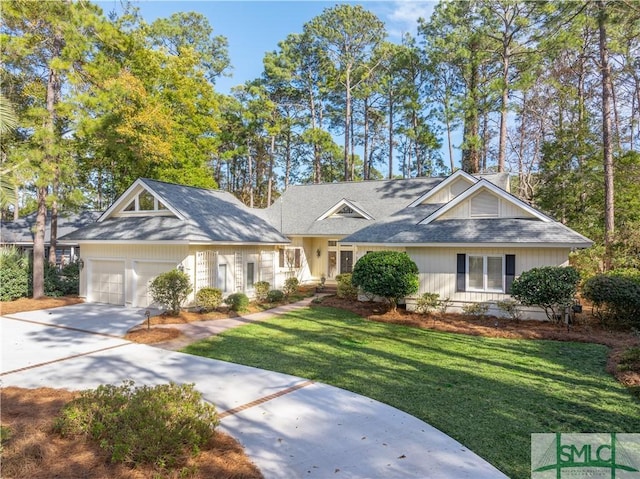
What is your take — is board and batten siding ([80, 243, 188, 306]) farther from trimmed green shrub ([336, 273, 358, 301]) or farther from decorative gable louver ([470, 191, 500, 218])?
decorative gable louver ([470, 191, 500, 218])

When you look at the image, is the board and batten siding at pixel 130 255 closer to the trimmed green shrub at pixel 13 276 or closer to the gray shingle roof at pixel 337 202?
the trimmed green shrub at pixel 13 276

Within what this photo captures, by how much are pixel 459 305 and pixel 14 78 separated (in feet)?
71.5

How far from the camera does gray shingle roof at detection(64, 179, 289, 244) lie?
14.6 m

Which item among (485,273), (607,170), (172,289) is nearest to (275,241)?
(172,289)

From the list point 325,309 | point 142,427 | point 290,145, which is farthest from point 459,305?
point 290,145

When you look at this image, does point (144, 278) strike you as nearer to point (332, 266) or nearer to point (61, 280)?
point (61, 280)

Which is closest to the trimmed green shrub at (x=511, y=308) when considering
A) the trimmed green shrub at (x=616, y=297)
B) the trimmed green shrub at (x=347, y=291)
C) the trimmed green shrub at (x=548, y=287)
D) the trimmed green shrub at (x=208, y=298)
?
the trimmed green shrub at (x=548, y=287)

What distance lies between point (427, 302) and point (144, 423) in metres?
11.1

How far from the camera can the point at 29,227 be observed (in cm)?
2656

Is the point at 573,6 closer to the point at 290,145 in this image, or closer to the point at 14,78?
the point at 14,78

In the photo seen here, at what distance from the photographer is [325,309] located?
1532cm

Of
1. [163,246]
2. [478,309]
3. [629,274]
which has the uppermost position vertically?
[163,246]

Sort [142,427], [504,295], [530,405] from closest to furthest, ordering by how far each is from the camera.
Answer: [142,427] < [530,405] < [504,295]

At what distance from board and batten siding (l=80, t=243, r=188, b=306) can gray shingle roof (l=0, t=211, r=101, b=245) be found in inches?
434
